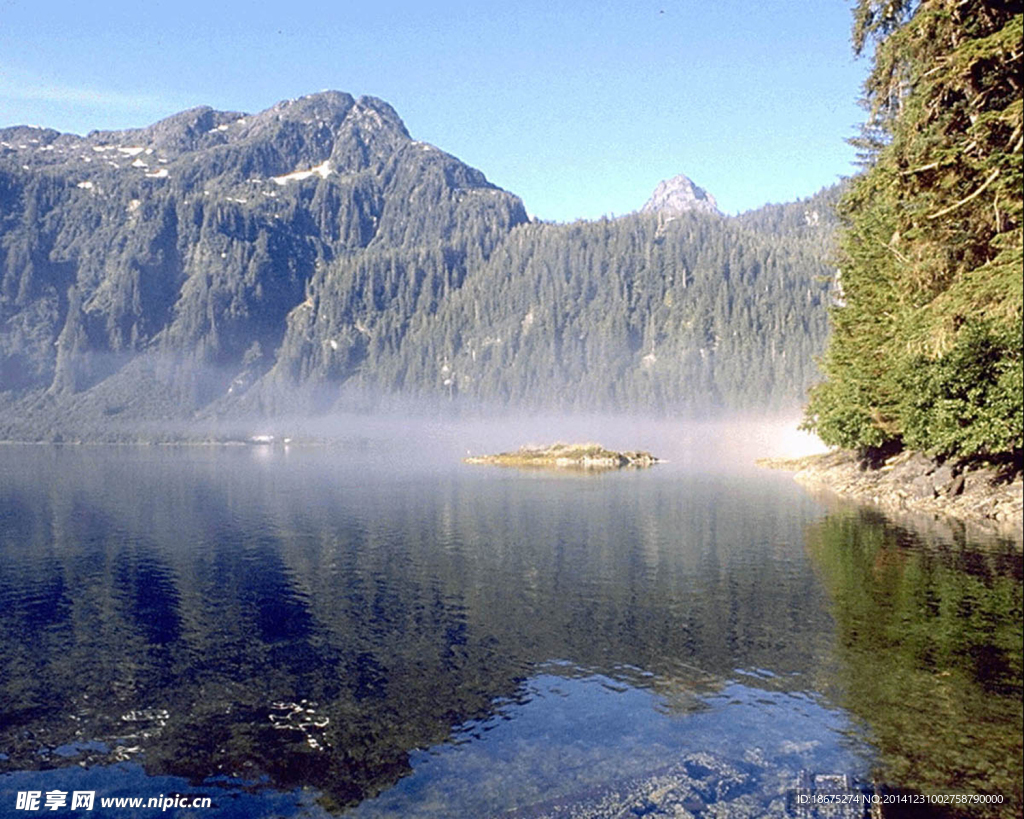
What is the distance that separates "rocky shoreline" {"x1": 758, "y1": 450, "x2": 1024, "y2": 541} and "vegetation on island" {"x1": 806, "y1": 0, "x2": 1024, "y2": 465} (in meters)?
1.82

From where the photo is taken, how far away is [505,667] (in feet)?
86.8

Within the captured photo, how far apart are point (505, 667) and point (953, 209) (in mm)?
24585

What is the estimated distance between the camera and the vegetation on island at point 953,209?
27344mm

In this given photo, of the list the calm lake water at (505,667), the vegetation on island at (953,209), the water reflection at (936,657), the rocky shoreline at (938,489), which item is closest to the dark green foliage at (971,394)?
the vegetation on island at (953,209)

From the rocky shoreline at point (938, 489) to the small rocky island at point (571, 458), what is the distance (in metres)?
49.7

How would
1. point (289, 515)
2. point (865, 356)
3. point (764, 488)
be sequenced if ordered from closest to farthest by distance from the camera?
point (865, 356) < point (289, 515) < point (764, 488)

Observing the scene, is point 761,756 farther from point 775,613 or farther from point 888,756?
point 775,613

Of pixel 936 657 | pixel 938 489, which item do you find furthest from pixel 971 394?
pixel 936 657

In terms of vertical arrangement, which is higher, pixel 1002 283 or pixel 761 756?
pixel 1002 283

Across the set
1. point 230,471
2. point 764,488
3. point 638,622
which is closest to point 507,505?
point 764,488

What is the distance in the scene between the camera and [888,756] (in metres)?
18.3

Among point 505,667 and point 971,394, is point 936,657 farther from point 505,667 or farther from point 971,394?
point 971,394

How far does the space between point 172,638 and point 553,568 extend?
1990 centimetres

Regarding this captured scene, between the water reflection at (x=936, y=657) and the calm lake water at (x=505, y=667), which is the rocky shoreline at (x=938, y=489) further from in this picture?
the water reflection at (x=936, y=657)
